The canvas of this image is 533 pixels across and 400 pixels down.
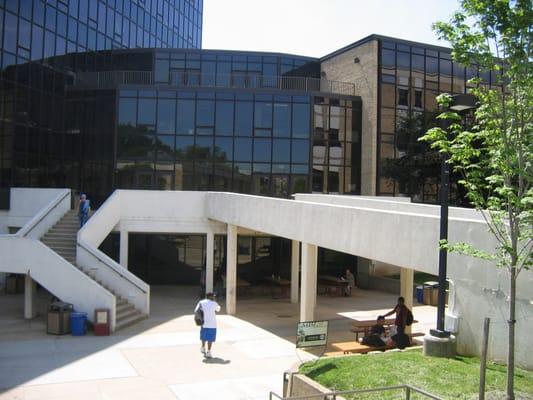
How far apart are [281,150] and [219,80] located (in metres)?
8.57

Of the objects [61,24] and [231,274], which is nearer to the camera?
[231,274]

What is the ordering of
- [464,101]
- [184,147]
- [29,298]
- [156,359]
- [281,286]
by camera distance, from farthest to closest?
[184,147] → [281,286] → [29,298] → [156,359] → [464,101]

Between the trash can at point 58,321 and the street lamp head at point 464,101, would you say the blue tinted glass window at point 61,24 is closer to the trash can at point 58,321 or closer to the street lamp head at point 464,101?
the trash can at point 58,321

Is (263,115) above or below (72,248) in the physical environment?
above

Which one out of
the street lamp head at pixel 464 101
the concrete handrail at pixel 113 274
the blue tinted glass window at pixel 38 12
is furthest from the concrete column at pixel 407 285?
the blue tinted glass window at pixel 38 12

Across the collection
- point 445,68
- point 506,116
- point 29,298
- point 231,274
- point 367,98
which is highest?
point 445,68

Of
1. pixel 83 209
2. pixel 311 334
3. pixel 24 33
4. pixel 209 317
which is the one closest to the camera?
pixel 311 334

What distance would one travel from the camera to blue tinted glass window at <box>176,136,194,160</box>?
96.4 ft

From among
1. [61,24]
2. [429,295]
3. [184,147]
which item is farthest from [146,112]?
[429,295]

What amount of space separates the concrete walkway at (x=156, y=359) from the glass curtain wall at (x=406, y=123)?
1048cm

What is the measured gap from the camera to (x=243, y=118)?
29.7 metres

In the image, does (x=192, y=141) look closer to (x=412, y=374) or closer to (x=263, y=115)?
(x=263, y=115)

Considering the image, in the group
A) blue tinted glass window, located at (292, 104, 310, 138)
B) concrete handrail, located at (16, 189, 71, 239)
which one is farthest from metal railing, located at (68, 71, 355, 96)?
concrete handrail, located at (16, 189, 71, 239)

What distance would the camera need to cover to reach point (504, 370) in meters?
9.38
